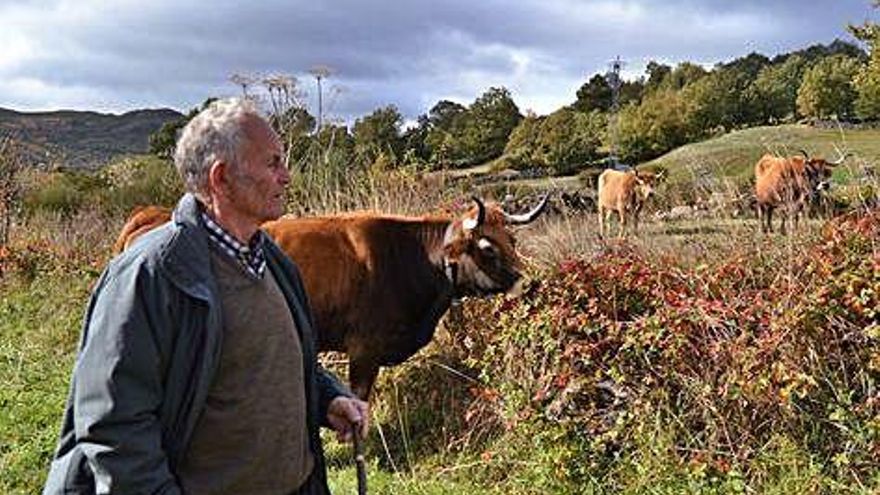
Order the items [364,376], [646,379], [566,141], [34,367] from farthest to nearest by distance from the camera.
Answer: [566,141], [34,367], [364,376], [646,379]

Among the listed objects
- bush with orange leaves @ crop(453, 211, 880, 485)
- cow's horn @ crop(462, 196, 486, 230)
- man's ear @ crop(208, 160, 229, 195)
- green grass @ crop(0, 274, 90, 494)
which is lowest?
green grass @ crop(0, 274, 90, 494)

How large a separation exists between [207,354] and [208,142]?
67 centimetres

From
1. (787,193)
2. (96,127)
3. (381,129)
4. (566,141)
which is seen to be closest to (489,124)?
(566,141)

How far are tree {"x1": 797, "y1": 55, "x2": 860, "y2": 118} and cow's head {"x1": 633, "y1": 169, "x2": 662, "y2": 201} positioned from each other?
41.6 m

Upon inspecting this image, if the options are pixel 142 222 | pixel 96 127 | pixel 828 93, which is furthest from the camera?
pixel 96 127

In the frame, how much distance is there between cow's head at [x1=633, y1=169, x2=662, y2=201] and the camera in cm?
1794

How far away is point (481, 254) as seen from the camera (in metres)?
8.02

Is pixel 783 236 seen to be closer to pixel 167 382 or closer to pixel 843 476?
pixel 843 476

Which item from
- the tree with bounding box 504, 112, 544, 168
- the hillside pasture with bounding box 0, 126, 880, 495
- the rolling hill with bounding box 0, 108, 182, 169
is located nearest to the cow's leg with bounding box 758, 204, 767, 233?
the hillside pasture with bounding box 0, 126, 880, 495

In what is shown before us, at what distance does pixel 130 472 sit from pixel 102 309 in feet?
1.53

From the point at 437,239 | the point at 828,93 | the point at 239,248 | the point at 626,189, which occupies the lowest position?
the point at 626,189

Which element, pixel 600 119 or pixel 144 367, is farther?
pixel 600 119

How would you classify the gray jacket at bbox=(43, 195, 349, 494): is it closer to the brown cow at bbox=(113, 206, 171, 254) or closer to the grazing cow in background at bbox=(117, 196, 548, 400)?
the grazing cow in background at bbox=(117, 196, 548, 400)

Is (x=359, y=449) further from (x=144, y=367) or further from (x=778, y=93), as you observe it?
(x=778, y=93)
